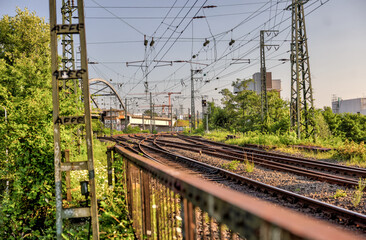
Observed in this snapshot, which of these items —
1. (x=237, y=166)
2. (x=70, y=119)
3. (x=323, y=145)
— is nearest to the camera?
(x=70, y=119)

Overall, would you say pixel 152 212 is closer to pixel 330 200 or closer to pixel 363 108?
pixel 330 200

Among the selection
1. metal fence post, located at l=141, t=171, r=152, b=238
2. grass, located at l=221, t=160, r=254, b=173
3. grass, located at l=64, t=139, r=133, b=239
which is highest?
metal fence post, located at l=141, t=171, r=152, b=238

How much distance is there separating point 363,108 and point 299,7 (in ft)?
401

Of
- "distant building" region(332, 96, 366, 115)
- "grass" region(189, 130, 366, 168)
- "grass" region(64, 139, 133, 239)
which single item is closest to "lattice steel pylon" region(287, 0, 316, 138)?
"grass" region(189, 130, 366, 168)

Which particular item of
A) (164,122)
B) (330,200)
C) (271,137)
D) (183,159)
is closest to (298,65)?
(271,137)

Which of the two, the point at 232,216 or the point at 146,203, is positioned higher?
the point at 232,216

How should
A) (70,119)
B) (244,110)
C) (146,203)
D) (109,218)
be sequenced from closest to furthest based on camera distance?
(146,203) → (70,119) → (109,218) → (244,110)

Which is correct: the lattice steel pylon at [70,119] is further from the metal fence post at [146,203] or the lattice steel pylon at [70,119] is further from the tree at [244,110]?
the tree at [244,110]

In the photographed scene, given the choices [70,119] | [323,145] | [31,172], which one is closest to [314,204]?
[70,119]

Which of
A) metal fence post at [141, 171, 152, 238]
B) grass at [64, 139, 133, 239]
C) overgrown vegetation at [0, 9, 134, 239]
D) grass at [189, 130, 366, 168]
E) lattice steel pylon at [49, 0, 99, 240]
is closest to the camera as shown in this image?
metal fence post at [141, 171, 152, 238]

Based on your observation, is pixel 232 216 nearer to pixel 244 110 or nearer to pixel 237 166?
→ pixel 237 166

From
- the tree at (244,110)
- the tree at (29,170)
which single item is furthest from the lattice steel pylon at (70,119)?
the tree at (244,110)

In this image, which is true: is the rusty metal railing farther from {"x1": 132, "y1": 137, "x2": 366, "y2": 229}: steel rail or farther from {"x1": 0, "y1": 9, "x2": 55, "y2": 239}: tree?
{"x1": 132, "y1": 137, "x2": 366, "y2": 229}: steel rail

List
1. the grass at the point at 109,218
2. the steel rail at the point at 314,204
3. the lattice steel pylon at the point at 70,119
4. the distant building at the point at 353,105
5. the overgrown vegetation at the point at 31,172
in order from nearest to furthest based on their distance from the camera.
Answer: the lattice steel pylon at the point at 70,119
the grass at the point at 109,218
the overgrown vegetation at the point at 31,172
the steel rail at the point at 314,204
the distant building at the point at 353,105
